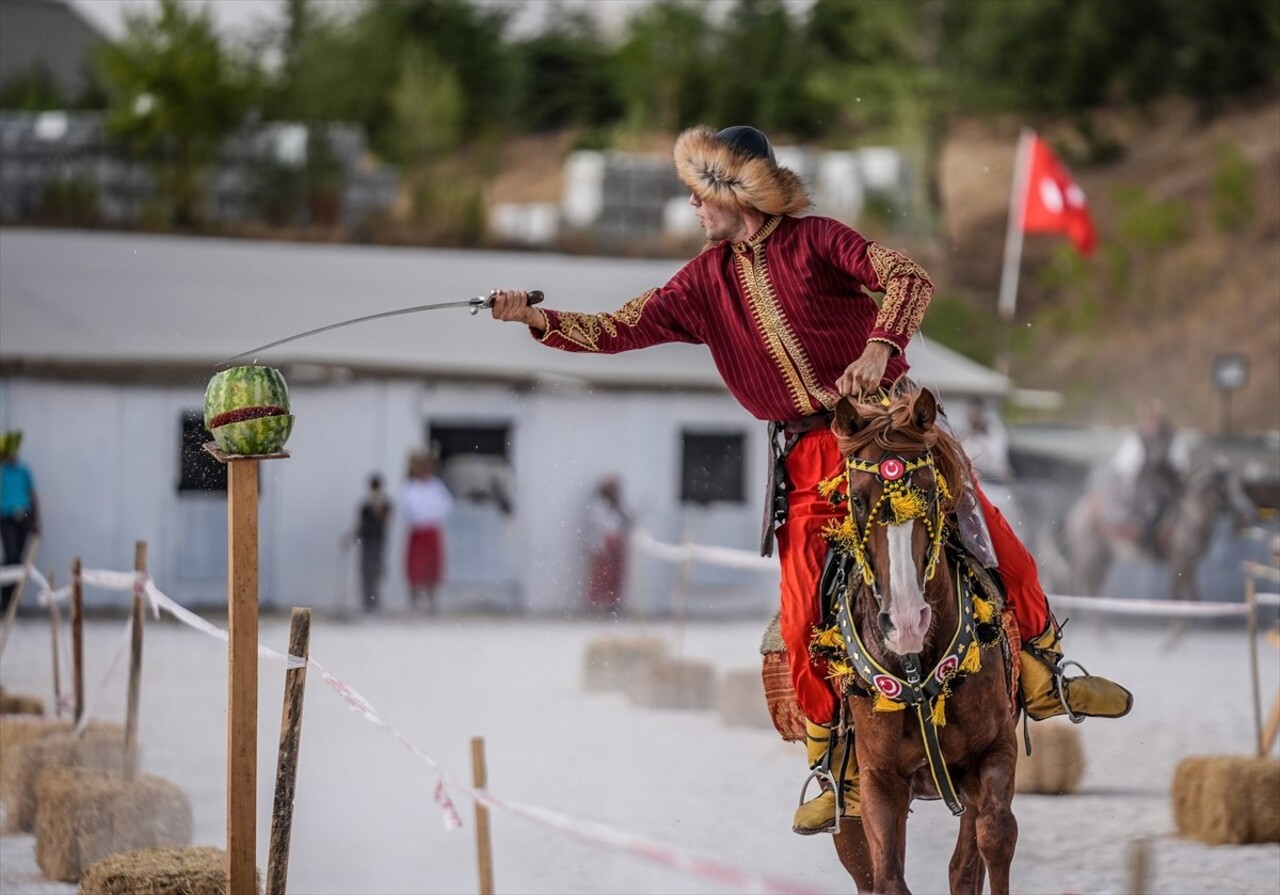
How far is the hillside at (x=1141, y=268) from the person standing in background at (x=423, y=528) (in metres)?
16.9

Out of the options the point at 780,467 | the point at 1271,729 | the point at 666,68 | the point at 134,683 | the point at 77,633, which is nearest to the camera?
the point at 780,467

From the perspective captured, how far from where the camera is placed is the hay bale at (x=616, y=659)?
44.1ft

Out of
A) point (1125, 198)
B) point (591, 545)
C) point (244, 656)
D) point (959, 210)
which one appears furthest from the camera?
point (959, 210)

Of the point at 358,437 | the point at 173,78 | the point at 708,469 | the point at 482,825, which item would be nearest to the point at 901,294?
the point at 482,825

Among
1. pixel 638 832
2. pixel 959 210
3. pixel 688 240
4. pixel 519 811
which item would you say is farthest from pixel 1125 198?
pixel 519 811

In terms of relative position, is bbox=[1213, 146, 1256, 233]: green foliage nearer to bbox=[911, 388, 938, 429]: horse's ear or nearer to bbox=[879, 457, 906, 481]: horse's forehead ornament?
bbox=[911, 388, 938, 429]: horse's ear

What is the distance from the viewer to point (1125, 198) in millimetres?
45156

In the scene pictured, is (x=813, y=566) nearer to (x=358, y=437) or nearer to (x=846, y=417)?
(x=846, y=417)

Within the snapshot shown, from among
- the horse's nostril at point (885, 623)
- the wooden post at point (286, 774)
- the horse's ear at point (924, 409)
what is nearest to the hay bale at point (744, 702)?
the wooden post at point (286, 774)

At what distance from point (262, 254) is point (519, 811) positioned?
20.1 meters

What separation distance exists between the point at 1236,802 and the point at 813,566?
376 centimetres

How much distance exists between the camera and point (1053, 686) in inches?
205

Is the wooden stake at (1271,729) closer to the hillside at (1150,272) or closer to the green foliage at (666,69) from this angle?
the hillside at (1150,272)

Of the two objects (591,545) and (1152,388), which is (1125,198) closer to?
(1152,388)
